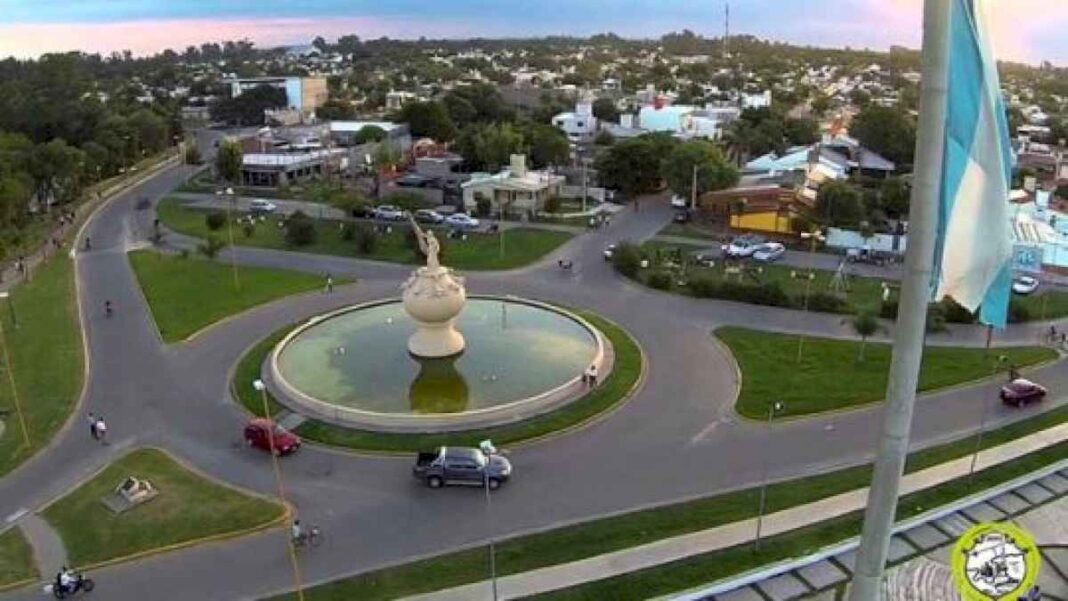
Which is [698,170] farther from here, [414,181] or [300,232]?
[300,232]

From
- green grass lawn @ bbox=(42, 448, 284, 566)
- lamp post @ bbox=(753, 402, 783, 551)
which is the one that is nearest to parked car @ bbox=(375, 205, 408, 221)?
green grass lawn @ bbox=(42, 448, 284, 566)

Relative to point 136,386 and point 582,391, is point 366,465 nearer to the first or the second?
point 582,391

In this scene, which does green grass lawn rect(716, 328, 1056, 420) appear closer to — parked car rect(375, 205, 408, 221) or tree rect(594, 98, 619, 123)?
parked car rect(375, 205, 408, 221)

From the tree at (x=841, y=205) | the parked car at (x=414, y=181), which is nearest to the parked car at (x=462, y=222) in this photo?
the parked car at (x=414, y=181)

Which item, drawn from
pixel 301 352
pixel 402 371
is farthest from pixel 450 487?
pixel 301 352

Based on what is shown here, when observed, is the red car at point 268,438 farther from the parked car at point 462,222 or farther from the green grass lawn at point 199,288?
the parked car at point 462,222

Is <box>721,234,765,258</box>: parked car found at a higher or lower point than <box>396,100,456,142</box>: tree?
lower

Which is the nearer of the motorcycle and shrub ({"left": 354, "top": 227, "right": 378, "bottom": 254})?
the motorcycle

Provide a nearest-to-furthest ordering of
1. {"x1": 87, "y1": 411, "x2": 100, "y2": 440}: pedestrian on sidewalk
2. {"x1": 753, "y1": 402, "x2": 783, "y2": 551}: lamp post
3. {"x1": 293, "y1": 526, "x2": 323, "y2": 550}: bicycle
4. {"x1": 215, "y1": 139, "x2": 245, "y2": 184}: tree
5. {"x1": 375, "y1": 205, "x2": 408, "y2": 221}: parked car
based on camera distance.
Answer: {"x1": 753, "y1": 402, "x2": 783, "y2": 551}: lamp post → {"x1": 293, "y1": 526, "x2": 323, "y2": 550}: bicycle → {"x1": 87, "y1": 411, "x2": 100, "y2": 440}: pedestrian on sidewalk → {"x1": 375, "y1": 205, "x2": 408, "y2": 221}: parked car → {"x1": 215, "y1": 139, "x2": 245, "y2": 184}: tree
